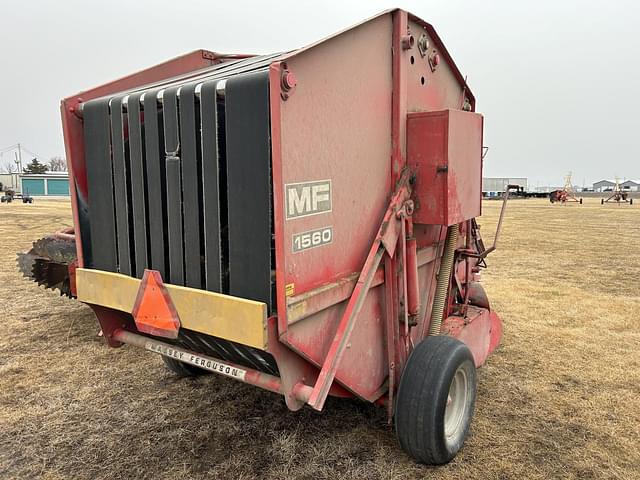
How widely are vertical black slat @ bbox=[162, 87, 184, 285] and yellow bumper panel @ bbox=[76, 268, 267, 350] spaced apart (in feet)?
0.40

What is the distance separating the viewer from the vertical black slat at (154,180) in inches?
107

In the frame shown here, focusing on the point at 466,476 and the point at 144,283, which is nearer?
the point at 144,283

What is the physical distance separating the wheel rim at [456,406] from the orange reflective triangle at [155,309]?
1.75 meters

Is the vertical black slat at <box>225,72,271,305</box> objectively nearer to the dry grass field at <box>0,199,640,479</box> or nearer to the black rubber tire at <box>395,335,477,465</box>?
the black rubber tire at <box>395,335,477,465</box>

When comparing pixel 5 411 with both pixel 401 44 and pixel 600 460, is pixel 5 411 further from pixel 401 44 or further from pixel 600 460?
pixel 600 460

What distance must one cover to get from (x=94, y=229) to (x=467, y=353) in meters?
2.43

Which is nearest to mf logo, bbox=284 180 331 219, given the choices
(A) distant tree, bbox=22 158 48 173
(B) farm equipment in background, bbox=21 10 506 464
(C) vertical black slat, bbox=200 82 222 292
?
(B) farm equipment in background, bbox=21 10 506 464

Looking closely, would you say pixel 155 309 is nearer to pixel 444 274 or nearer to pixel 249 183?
pixel 249 183

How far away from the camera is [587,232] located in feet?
53.6

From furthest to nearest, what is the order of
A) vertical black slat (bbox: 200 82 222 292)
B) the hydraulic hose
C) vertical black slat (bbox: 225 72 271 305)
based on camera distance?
the hydraulic hose
vertical black slat (bbox: 200 82 222 292)
vertical black slat (bbox: 225 72 271 305)

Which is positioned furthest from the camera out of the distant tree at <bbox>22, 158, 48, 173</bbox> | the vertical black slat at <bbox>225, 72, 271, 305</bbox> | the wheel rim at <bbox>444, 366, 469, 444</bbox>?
the distant tree at <bbox>22, 158, 48, 173</bbox>

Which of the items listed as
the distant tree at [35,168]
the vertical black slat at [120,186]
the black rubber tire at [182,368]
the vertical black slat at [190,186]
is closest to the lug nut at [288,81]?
the vertical black slat at [190,186]

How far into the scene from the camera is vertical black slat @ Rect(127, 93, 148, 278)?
2803mm

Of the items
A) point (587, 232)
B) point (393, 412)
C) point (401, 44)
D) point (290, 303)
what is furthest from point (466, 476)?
point (587, 232)
